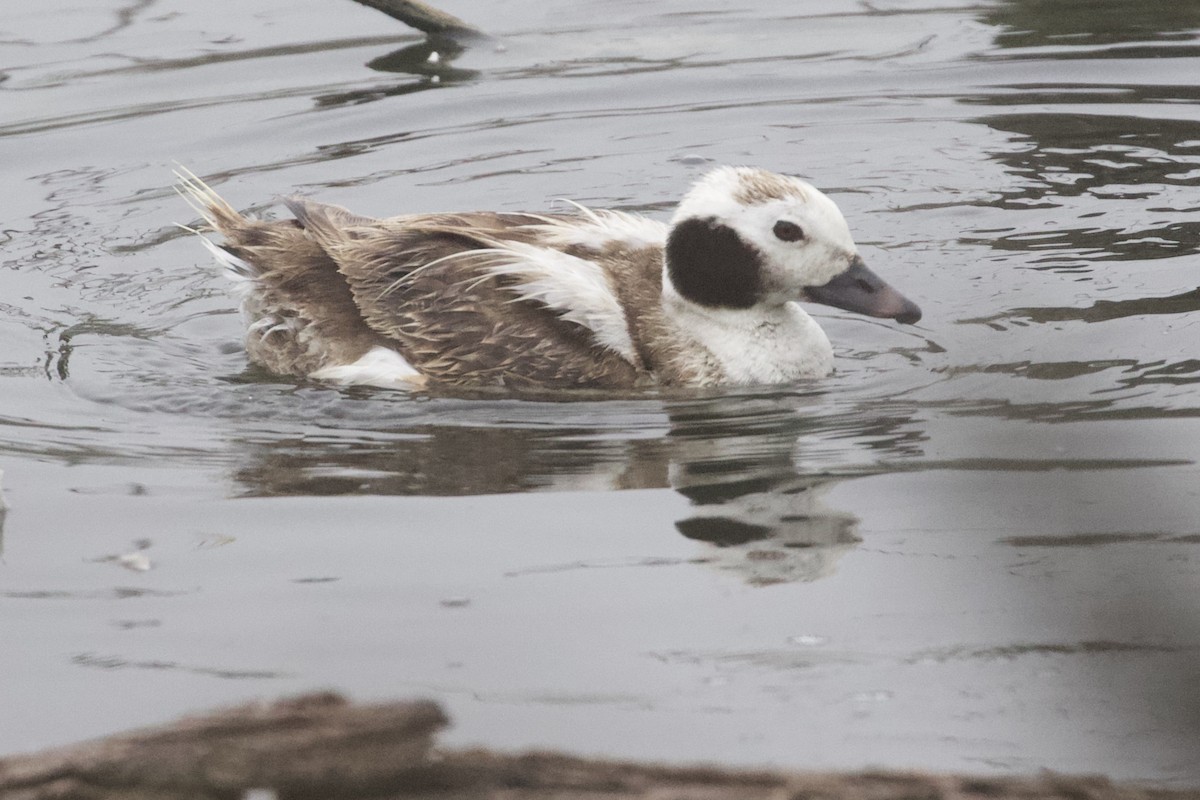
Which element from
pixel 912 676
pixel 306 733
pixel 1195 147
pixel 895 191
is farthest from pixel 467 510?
pixel 1195 147

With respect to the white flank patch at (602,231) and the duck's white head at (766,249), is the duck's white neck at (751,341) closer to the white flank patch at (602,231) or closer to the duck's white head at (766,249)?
the duck's white head at (766,249)

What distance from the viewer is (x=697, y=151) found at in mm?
11375

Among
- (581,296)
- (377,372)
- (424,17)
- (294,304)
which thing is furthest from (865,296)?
(424,17)

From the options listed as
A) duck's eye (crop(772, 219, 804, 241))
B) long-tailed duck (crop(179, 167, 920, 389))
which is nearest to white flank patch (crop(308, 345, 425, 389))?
long-tailed duck (crop(179, 167, 920, 389))

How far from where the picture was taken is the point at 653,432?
7082 millimetres

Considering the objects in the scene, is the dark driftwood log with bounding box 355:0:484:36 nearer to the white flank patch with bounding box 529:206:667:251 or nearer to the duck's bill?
the white flank patch with bounding box 529:206:667:251

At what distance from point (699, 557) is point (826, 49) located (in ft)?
28.6

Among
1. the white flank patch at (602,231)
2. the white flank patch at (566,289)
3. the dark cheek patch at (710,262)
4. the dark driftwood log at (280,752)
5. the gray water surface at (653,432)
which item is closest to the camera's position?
the dark driftwood log at (280,752)

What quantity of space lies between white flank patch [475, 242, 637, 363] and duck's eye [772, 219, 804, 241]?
784 mm

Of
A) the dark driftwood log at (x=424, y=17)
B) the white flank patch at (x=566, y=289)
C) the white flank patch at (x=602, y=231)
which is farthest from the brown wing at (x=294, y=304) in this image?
the dark driftwood log at (x=424, y=17)

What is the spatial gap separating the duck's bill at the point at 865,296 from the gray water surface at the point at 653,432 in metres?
0.30

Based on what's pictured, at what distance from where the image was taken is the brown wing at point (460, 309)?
25.1 feet

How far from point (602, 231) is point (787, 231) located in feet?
3.07

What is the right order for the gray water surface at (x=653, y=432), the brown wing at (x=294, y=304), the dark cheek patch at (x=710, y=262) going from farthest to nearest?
1. the brown wing at (x=294, y=304)
2. the dark cheek patch at (x=710, y=262)
3. the gray water surface at (x=653, y=432)
